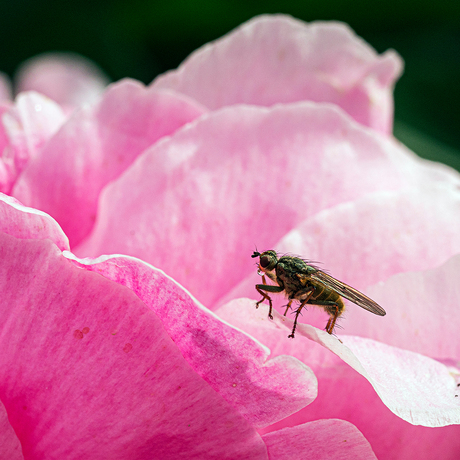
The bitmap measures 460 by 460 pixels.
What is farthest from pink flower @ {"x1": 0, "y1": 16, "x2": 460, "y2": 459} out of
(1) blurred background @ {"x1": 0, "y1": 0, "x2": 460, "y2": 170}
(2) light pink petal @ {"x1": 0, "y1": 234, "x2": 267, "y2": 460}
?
(1) blurred background @ {"x1": 0, "y1": 0, "x2": 460, "y2": 170}

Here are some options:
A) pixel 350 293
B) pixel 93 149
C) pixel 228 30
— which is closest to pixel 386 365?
pixel 350 293

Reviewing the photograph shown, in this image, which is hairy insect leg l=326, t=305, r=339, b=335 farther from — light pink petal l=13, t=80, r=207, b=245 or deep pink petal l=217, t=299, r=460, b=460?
light pink petal l=13, t=80, r=207, b=245

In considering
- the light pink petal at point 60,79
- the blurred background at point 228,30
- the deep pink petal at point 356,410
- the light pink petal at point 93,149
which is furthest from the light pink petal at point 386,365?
the light pink petal at point 60,79

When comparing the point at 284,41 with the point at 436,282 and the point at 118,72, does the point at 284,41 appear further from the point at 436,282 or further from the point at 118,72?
Answer: the point at 118,72

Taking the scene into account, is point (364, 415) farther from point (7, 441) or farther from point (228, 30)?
point (228, 30)

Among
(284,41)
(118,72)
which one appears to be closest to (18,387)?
(284,41)

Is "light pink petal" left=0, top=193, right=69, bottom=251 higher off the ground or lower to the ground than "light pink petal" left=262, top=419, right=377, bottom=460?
higher
